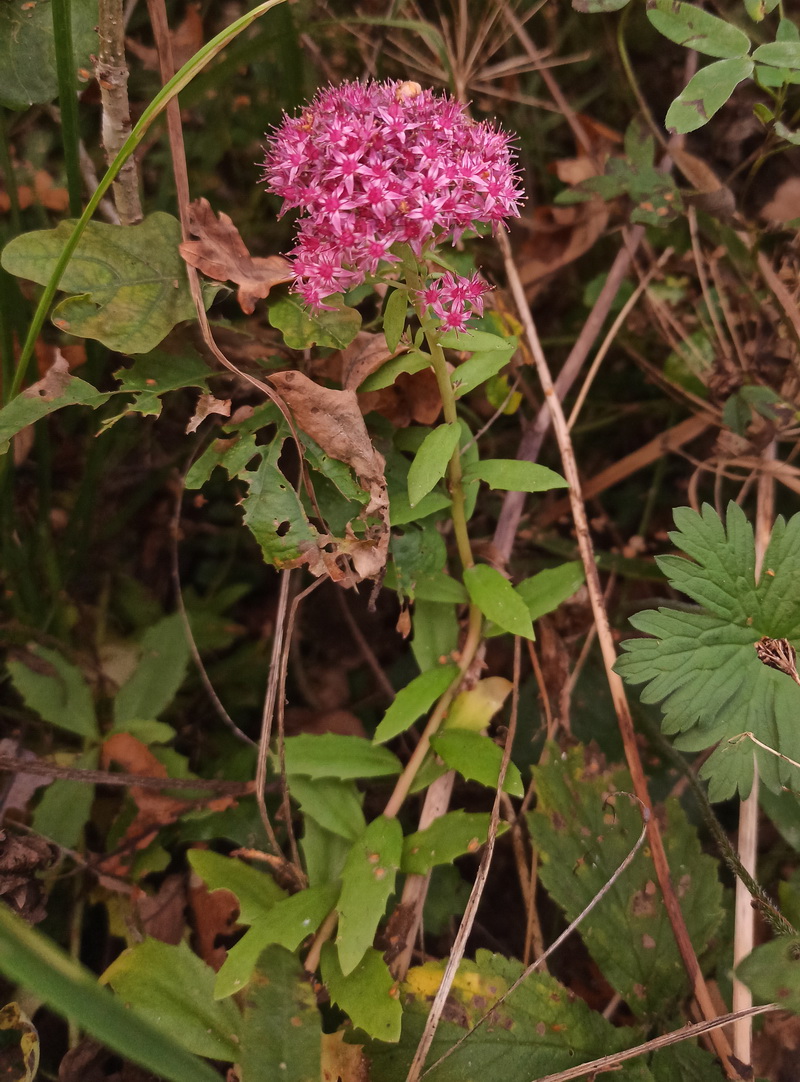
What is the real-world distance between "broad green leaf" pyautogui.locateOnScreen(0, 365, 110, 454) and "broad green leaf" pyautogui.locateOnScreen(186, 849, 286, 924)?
2.44 ft

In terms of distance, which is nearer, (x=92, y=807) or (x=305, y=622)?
(x=92, y=807)

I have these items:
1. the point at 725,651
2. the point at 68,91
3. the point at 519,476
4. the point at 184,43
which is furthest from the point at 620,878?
the point at 184,43

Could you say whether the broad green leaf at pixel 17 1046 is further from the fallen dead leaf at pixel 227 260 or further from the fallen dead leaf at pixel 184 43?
the fallen dead leaf at pixel 184 43

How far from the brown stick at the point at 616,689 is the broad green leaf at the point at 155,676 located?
0.85 meters

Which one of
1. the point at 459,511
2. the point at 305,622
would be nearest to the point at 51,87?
the point at 459,511

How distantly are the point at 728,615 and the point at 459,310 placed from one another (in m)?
0.66

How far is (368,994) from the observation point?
117 centimetres

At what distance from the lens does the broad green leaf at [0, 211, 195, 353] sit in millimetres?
1221

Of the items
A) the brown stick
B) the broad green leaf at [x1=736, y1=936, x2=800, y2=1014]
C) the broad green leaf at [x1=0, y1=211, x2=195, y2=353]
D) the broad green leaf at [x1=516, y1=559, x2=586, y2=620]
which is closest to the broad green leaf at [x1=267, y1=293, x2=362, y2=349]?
the broad green leaf at [x1=0, y1=211, x2=195, y2=353]

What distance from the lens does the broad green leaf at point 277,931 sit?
1168 mm

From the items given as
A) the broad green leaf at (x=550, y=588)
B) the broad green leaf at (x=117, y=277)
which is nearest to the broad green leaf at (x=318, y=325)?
the broad green leaf at (x=117, y=277)

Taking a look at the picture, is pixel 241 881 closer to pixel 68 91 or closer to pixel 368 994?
pixel 368 994

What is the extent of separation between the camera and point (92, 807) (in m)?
1.56

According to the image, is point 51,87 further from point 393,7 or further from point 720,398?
point 720,398
